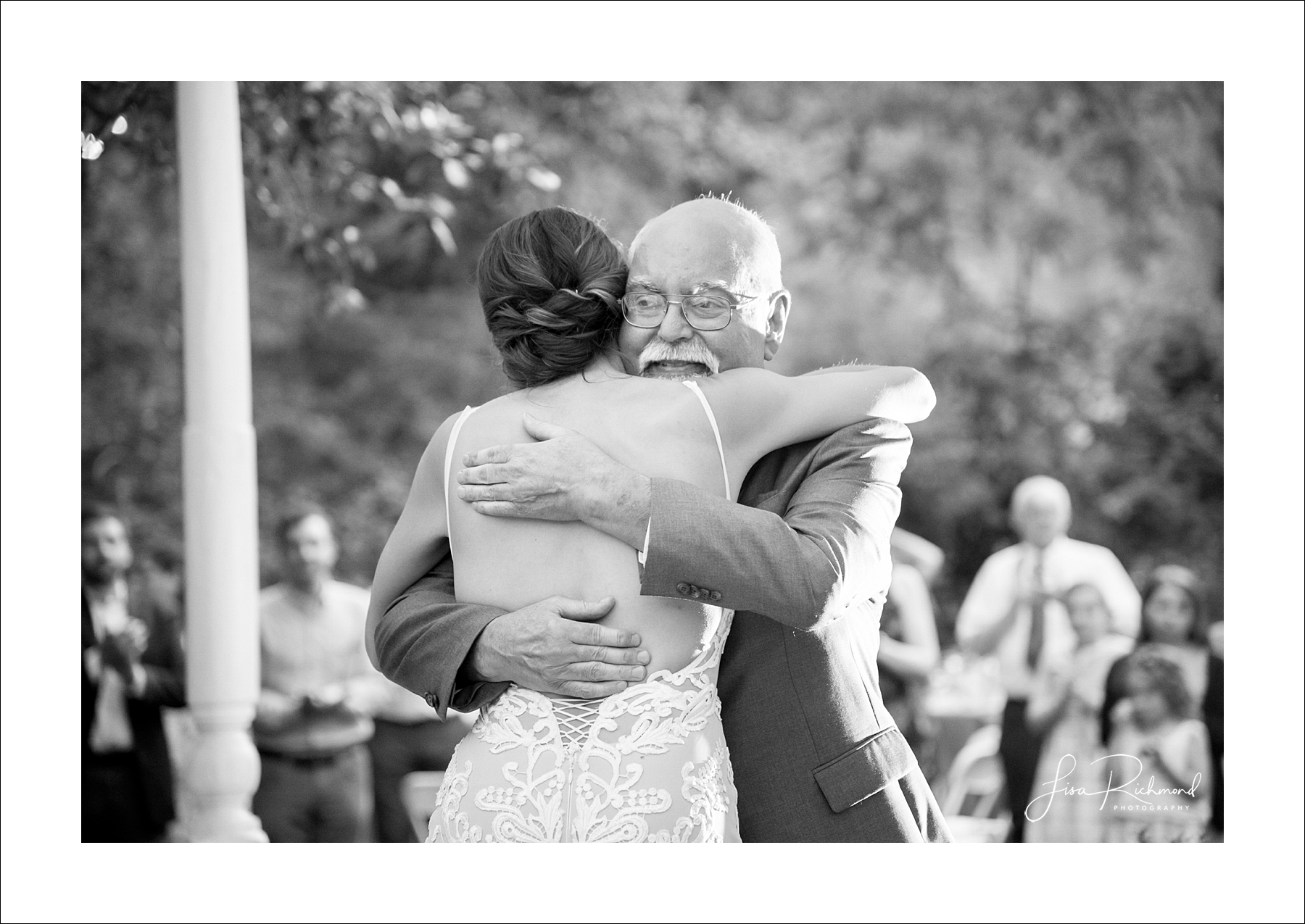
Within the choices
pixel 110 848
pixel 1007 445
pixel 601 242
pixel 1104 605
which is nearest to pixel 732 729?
pixel 601 242

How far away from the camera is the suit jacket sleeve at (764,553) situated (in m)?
2.32

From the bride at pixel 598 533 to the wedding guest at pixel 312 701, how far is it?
3.19 metres

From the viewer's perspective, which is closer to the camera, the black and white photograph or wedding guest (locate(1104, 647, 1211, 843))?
the black and white photograph

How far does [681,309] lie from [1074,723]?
411cm

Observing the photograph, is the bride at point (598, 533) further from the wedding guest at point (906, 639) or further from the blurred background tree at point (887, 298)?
the blurred background tree at point (887, 298)

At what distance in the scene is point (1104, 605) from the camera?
20.7 ft

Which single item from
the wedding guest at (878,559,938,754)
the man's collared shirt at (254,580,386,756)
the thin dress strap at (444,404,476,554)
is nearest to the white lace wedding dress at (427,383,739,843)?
the thin dress strap at (444,404,476,554)

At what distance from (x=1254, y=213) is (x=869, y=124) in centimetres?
965

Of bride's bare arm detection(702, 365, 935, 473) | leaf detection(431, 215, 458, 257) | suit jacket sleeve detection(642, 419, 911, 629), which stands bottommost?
suit jacket sleeve detection(642, 419, 911, 629)

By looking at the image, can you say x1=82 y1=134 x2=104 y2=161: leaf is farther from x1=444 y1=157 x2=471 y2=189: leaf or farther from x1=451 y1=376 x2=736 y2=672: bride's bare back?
x1=451 y1=376 x2=736 y2=672: bride's bare back

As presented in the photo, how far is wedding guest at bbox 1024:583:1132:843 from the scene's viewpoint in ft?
18.5

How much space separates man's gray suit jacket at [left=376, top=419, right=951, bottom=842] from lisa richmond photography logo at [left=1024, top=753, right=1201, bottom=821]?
9.66ft

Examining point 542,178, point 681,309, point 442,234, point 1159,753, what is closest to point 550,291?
point 681,309

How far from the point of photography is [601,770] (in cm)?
240
